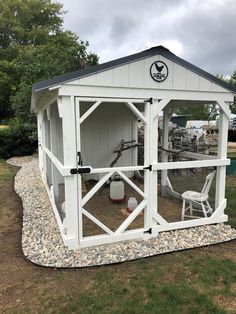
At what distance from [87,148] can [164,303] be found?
4757 mm

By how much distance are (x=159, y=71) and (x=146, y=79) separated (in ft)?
0.73

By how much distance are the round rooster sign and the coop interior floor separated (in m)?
2.29

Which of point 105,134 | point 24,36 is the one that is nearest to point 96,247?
point 105,134

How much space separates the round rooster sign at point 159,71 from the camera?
343 cm

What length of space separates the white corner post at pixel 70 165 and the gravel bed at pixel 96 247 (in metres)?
0.20

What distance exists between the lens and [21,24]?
2134cm

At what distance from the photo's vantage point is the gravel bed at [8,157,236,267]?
123 inches

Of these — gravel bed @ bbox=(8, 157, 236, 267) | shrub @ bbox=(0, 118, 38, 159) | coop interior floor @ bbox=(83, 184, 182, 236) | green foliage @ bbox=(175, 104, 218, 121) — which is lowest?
gravel bed @ bbox=(8, 157, 236, 267)

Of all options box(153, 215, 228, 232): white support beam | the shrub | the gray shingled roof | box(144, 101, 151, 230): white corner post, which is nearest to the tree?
the shrub

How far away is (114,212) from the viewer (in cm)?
472

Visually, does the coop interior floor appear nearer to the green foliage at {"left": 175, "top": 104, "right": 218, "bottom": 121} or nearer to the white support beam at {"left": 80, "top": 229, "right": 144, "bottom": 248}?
the white support beam at {"left": 80, "top": 229, "right": 144, "bottom": 248}

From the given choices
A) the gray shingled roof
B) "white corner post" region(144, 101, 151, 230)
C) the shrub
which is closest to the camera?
the gray shingled roof

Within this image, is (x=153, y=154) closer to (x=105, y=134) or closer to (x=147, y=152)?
(x=147, y=152)

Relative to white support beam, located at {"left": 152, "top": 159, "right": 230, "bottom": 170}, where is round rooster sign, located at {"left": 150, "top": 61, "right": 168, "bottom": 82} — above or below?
above
